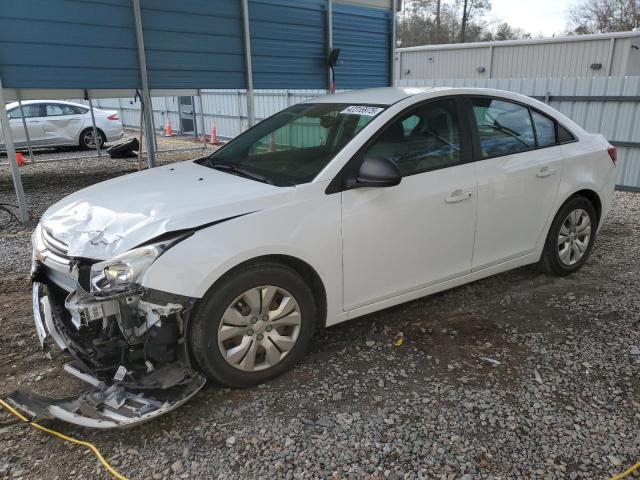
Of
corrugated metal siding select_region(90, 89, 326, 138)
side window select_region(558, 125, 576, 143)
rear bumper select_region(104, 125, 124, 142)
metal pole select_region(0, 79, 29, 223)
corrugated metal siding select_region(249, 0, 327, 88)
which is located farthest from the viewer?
corrugated metal siding select_region(90, 89, 326, 138)

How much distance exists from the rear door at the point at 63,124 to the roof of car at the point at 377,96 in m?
12.2

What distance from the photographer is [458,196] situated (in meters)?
3.63

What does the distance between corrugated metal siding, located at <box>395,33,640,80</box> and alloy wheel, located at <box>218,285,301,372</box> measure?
1795 cm

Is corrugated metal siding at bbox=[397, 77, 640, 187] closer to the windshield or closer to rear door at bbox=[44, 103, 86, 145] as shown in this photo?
the windshield

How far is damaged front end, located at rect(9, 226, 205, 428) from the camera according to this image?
2.60 m

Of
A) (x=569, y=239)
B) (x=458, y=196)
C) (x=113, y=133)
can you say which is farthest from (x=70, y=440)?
(x=113, y=133)

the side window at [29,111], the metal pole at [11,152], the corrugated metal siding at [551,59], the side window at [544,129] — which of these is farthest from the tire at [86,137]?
the corrugated metal siding at [551,59]

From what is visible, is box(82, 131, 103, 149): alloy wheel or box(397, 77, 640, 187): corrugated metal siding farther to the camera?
box(82, 131, 103, 149): alloy wheel

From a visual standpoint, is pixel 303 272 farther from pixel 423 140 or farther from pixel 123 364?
pixel 423 140

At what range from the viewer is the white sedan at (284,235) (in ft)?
8.79

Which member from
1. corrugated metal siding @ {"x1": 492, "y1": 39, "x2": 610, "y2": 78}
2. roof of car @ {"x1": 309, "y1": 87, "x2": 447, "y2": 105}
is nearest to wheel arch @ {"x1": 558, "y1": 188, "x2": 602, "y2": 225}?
roof of car @ {"x1": 309, "y1": 87, "x2": 447, "y2": 105}

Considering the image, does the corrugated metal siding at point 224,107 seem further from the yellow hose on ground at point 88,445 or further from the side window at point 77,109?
the yellow hose on ground at point 88,445

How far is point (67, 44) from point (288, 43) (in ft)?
11.3

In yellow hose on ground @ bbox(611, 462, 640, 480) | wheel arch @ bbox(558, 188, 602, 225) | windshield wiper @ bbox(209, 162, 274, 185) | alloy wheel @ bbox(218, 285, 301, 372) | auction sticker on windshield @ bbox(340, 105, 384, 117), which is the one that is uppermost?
auction sticker on windshield @ bbox(340, 105, 384, 117)
